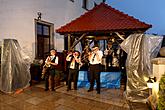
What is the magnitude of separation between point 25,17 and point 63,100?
5244 mm

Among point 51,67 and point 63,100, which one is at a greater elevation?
point 51,67

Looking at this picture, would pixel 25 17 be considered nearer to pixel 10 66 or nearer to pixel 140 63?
pixel 10 66

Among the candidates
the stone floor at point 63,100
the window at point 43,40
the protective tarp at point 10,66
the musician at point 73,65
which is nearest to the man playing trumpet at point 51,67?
the stone floor at point 63,100

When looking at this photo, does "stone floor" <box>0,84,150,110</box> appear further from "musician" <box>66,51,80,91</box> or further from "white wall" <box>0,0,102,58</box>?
"white wall" <box>0,0,102,58</box>

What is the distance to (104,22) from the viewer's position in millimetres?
9203

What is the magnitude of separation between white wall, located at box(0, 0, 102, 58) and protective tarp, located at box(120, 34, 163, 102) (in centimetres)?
569

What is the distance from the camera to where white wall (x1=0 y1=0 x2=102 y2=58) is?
9.28 meters

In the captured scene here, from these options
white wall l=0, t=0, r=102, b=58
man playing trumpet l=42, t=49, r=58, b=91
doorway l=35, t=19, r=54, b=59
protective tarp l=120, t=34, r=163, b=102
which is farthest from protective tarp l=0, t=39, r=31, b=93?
protective tarp l=120, t=34, r=163, b=102

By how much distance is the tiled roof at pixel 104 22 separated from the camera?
28.3ft

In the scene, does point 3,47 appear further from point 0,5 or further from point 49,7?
point 49,7

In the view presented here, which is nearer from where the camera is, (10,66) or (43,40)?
(10,66)

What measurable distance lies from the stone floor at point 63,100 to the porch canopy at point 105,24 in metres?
2.68

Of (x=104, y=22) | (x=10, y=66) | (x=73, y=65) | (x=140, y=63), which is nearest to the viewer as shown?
(x=140, y=63)

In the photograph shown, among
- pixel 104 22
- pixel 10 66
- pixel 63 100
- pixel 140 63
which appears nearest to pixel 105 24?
pixel 104 22
